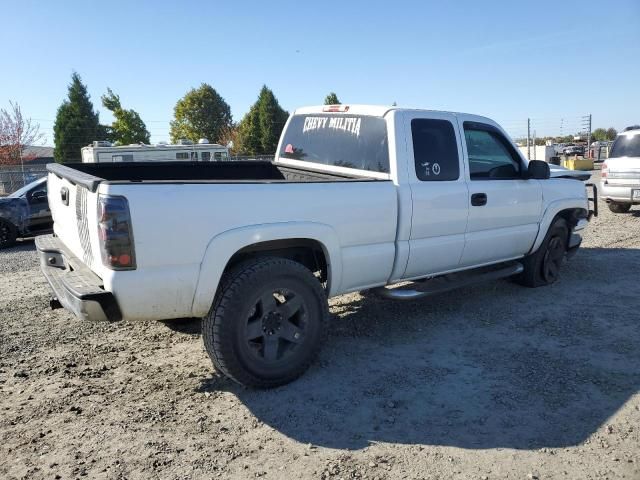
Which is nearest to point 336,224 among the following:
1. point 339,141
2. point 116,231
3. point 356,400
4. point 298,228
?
point 298,228

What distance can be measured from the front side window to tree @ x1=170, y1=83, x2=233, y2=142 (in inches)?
1976

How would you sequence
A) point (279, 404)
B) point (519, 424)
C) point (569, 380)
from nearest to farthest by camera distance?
point (519, 424)
point (279, 404)
point (569, 380)

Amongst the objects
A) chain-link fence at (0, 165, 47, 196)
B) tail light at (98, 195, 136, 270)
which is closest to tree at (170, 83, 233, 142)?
chain-link fence at (0, 165, 47, 196)

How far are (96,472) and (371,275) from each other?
2342 millimetres

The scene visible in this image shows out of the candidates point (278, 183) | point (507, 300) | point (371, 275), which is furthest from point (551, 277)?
point (278, 183)

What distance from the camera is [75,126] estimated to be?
37.7m

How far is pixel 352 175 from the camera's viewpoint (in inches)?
185

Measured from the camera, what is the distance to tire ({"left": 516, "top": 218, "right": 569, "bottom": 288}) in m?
5.89

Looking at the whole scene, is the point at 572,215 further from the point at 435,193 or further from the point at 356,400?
the point at 356,400

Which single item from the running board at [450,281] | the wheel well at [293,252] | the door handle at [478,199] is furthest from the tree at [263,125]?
the wheel well at [293,252]

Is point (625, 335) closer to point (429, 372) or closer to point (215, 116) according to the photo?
point (429, 372)

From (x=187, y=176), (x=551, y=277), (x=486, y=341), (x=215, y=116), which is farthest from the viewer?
(x=215, y=116)

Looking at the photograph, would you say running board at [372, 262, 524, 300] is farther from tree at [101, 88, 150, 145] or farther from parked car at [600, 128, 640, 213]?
tree at [101, 88, 150, 145]

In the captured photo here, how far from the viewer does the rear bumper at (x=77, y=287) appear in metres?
3.07
